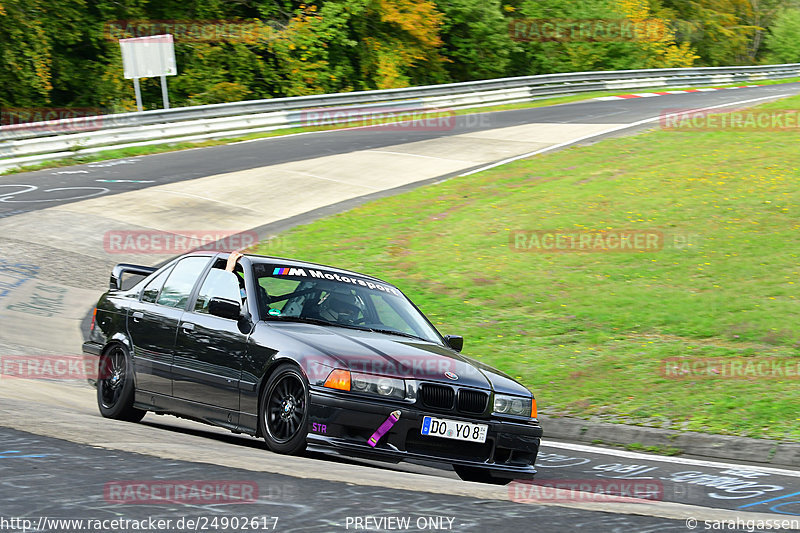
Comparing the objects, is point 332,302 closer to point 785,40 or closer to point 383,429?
point 383,429

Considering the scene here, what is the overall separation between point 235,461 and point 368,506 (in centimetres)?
124

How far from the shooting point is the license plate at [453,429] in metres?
6.33

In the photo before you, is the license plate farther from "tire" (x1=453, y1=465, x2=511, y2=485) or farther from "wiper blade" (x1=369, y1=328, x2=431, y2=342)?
"wiper blade" (x1=369, y1=328, x2=431, y2=342)

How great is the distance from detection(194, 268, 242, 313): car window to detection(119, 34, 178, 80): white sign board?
2322 centimetres

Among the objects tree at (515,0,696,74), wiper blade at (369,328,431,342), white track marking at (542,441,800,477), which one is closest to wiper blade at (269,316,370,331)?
wiper blade at (369,328,431,342)

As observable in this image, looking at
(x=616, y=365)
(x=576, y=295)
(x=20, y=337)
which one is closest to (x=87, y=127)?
(x=20, y=337)

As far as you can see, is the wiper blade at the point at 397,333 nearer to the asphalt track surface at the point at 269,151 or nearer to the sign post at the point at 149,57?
the asphalt track surface at the point at 269,151

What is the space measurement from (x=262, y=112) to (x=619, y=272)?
59.5 feet

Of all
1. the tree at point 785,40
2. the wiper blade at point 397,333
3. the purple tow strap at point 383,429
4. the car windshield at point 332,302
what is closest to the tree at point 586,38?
the tree at point 785,40

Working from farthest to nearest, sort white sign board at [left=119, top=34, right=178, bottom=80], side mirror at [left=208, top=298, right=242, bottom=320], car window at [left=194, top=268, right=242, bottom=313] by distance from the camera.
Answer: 1. white sign board at [left=119, top=34, right=178, bottom=80]
2. car window at [left=194, top=268, right=242, bottom=313]
3. side mirror at [left=208, top=298, right=242, bottom=320]

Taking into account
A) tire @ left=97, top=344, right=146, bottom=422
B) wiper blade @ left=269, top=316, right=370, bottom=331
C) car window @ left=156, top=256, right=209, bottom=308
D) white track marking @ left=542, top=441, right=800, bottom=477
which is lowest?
white track marking @ left=542, top=441, right=800, bottom=477

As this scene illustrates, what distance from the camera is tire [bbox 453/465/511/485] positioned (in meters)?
6.63

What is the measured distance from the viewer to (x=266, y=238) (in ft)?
54.5

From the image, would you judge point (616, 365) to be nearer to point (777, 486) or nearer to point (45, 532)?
point (777, 486)
